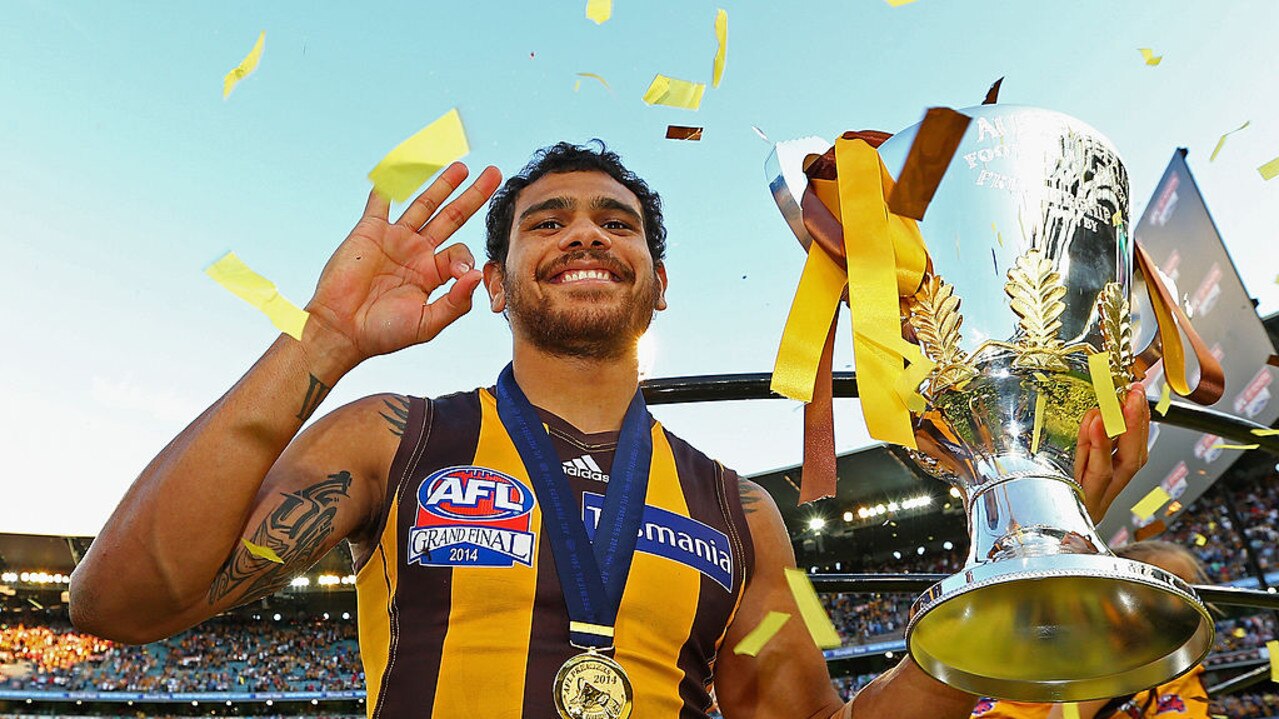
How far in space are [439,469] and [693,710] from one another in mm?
527

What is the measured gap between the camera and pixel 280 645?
27203mm

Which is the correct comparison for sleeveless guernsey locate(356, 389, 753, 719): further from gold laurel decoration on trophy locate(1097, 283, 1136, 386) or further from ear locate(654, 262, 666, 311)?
gold laurel decoration on trophy locate(1097, 283, 1136, 386)

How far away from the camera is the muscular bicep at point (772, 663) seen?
1640 millimetres

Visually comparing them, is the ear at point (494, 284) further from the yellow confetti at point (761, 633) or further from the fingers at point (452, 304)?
the yellow confetti at point (761, 633)

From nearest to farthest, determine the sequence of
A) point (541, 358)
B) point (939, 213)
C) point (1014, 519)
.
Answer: point (1014, 519) < point (939, 213) < point (541, 358)

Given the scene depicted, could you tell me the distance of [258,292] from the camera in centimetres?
112

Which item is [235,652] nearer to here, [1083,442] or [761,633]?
[761,633]

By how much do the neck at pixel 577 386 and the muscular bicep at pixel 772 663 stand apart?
323mm

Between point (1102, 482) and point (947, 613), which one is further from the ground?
point (1102, 482)

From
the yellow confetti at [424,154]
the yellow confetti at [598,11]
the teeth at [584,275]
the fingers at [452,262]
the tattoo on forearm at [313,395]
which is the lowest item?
the tattoo on forearm at [313,395]

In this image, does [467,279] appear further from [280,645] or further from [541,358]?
[280,645]

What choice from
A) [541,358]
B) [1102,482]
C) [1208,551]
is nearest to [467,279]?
[541,358]

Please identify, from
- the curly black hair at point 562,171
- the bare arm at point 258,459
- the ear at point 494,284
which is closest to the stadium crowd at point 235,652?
the curly black hair at point 562,171

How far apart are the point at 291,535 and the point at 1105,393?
3.52 feet
